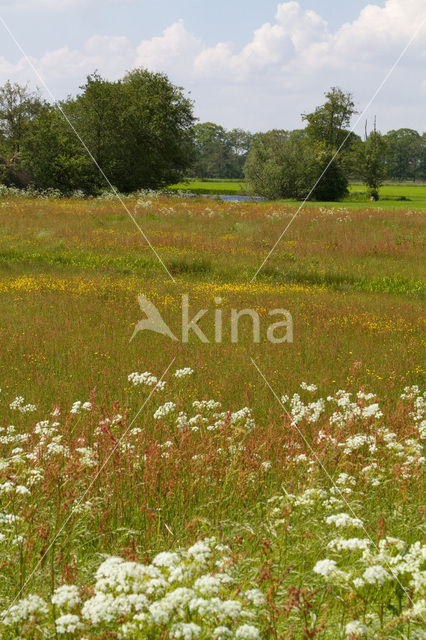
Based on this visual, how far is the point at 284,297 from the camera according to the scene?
44.7ft

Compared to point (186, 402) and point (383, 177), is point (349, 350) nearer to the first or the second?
point (186, 402)

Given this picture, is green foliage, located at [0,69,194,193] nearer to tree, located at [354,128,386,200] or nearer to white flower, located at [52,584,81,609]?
tree, located at [354,128,386,200]

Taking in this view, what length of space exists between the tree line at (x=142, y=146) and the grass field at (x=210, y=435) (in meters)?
16.6

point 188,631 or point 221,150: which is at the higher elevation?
point 221,150

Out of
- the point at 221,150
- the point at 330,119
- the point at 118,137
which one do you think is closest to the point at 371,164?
the point at 330,119

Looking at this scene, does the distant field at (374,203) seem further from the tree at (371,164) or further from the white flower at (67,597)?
the white flower at (67,597)

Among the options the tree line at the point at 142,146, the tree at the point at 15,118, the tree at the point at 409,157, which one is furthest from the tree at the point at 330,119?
the tree at the point at 409,157

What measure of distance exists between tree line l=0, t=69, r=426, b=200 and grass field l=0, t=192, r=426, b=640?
1663 cm

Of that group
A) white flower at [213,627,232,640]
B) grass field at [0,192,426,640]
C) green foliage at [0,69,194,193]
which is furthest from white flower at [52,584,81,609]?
green foliage at [0,69,194,193]

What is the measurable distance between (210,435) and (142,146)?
48.5 m

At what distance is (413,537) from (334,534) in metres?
0.80

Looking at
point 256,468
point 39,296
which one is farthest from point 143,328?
point 256,468

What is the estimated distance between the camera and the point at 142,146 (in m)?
50.3

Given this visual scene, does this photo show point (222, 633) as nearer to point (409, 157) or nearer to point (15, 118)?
point (15, 118)
